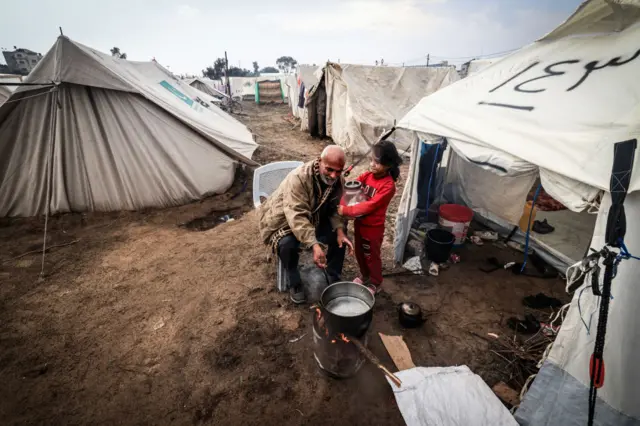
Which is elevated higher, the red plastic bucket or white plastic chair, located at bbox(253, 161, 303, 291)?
white plastic chair, located at bbox(253, 161, 303, 291)

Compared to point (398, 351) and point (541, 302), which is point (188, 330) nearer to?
point (398, 351)

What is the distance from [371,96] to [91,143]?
8063 millimetres

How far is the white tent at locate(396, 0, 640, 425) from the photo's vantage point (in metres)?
1.84

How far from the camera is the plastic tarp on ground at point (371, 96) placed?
372 inches

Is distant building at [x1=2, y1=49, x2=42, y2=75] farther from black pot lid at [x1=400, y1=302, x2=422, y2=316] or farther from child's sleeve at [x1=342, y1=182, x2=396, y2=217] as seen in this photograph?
black pot lid at [x1=400, y1=302, x2=422, y2=316]

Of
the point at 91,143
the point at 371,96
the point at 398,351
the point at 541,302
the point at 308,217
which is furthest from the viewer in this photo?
the point at 371,96

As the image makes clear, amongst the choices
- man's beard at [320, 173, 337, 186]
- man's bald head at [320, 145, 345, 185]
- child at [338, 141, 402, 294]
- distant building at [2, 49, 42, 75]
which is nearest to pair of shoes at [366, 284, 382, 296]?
child at [338, 141, 402, 294]

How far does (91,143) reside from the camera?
5051 millimetres

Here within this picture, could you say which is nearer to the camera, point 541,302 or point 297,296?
point 297,296

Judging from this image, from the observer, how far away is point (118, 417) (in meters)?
2.19

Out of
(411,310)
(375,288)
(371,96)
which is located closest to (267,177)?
(375,288)

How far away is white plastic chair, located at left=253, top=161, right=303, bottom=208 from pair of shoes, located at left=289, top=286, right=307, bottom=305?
141cm

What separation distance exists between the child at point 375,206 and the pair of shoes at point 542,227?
10.2ft

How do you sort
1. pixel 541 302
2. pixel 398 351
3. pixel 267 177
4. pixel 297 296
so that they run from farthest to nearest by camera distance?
pixel 267 177, pixel 541 302, pixel 297 296, pixel 398 351
